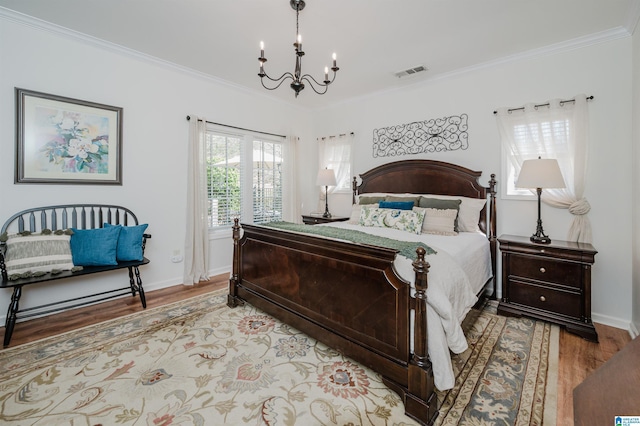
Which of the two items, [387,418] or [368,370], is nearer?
[387,418]

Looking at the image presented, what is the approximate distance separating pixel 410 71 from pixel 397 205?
1.74 m

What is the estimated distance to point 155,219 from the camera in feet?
11.4

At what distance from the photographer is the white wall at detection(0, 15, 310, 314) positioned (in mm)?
2580

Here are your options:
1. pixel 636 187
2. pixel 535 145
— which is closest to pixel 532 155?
pixel 535 145

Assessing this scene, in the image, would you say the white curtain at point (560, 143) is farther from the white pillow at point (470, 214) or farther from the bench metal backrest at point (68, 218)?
the bench metal backrest at point (68, 218)

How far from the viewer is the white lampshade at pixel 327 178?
4.57m

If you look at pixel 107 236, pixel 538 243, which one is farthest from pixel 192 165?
pixel 538 243

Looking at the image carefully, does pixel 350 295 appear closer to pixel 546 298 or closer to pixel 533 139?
pixel 546 298

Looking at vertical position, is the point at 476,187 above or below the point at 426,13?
below

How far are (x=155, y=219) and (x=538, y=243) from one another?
422 cm

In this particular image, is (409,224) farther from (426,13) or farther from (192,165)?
(192,165)

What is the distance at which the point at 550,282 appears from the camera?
2576 millimetres

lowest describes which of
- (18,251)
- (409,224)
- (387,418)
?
(387,418)

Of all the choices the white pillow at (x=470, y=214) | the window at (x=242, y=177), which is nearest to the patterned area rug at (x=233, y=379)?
the white pillow at (x=470, y=214)
